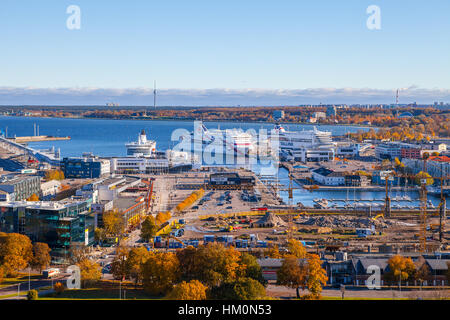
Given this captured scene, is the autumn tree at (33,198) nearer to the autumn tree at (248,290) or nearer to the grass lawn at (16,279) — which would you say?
the grass lawn at (16,279)

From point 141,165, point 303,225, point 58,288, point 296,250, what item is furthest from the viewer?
point 141,165

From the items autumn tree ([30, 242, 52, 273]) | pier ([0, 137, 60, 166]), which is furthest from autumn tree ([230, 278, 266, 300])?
pier ([0, 137, 60, 166])

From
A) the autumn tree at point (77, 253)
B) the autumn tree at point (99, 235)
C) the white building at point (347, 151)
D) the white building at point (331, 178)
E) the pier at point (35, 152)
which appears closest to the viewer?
the autumn tree at point (77, 253)

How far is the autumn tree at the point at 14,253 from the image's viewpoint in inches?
219

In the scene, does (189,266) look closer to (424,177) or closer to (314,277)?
(314,277)

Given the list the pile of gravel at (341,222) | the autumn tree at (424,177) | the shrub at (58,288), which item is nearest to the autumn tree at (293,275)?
the shrub at (58,288)

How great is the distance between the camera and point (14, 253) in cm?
562

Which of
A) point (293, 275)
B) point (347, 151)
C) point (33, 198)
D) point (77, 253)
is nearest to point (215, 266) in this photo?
point (293, 275)

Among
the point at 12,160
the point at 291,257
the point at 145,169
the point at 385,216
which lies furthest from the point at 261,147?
the point at 291,257

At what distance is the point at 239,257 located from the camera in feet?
17.5

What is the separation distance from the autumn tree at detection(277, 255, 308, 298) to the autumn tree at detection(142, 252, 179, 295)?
3.52 ft

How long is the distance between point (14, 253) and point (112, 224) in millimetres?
1877

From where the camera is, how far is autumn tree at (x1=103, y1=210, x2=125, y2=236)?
734 centimetres

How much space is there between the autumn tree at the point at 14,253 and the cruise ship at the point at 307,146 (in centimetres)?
1337
